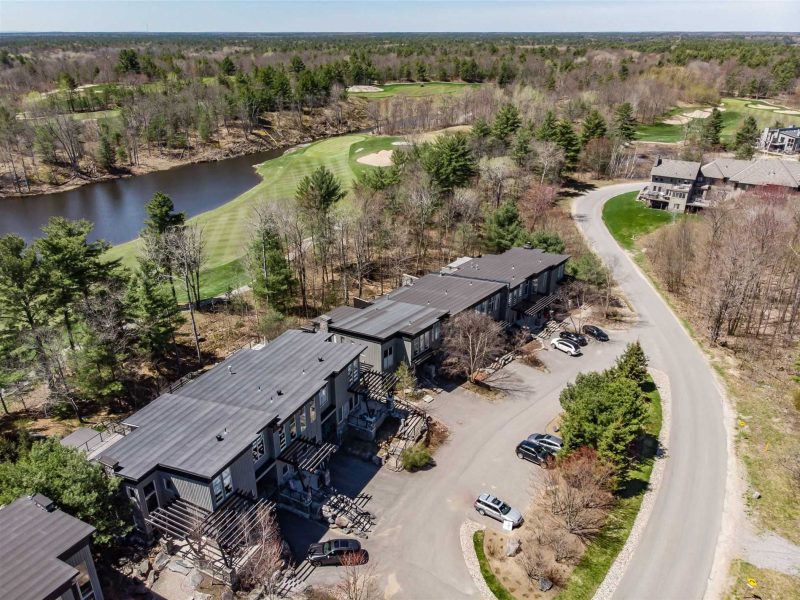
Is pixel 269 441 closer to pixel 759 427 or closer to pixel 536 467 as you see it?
pixel 536 467

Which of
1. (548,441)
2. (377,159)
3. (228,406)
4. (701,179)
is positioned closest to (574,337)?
(548,441)

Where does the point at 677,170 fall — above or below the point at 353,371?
above

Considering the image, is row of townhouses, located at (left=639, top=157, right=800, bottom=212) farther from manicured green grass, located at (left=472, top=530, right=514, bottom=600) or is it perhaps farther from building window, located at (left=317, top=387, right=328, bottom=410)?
manicured green grass, located at (left=472, top=530, right=514, bottom=600)

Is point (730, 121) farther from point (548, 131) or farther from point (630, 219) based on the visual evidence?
point (630, 219)

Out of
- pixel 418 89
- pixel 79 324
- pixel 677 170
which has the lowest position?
pixel 79 324

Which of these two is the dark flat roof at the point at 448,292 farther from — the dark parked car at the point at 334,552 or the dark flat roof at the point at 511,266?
the dark parked car at the point at 334,552
